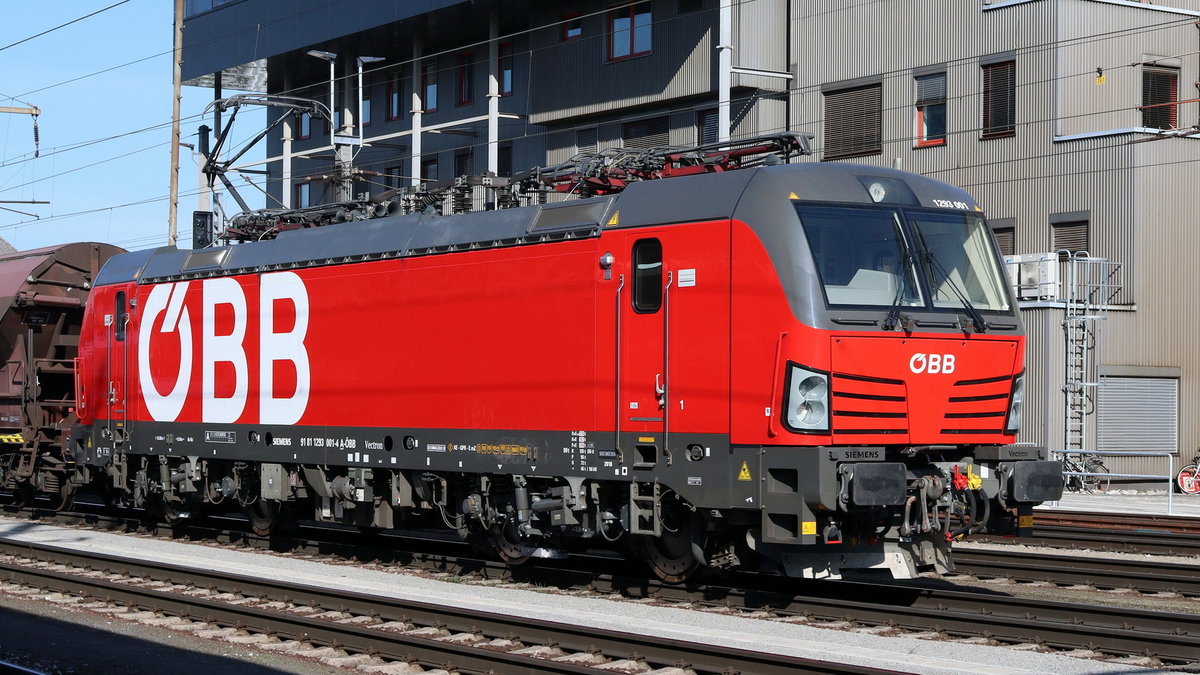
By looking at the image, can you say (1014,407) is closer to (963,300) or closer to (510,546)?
(963,300)

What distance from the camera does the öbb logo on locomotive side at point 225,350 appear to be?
1770cm

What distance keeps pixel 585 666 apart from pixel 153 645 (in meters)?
4.05

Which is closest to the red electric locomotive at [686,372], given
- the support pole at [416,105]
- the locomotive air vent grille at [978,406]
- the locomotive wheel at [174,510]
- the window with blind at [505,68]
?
the locomotive air vent grille at [978,406]

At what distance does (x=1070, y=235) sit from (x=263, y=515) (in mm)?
19681

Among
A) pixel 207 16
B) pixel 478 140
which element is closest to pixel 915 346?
pixel 478 140

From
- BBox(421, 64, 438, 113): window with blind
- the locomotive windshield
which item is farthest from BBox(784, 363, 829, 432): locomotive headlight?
BBox(421, 64, 438, 113): window with blind

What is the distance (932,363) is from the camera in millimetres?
12664

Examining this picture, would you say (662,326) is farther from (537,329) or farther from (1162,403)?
(1162,403)

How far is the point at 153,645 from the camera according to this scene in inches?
474

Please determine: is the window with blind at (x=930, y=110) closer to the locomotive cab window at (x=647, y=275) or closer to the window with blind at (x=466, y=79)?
the window with blind at (x=466, y=79)

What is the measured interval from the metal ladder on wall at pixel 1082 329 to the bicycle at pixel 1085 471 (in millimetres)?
234

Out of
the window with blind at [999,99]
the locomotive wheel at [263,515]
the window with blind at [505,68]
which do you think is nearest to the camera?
the locomotive wheel at [263,515]

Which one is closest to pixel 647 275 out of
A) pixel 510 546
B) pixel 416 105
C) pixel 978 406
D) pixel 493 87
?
pixel 978 406

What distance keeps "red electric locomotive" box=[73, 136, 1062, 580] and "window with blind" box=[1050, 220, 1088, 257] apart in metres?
18.9
